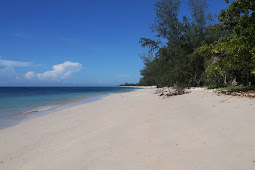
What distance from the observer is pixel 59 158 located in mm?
2975

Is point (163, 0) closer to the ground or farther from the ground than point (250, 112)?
farther from the ground

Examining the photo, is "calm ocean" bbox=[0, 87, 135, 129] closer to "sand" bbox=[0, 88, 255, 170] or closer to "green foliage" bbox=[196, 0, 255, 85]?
"sand" bbox=[0, 88, 255, 170]

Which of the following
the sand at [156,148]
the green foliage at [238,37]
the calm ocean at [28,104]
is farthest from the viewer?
the calm ocean at [28,104]

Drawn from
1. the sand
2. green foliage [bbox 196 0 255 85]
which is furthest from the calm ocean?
green foliage [bbox 196 0 255 85]

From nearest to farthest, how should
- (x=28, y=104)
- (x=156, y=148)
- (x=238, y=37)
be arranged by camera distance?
(x=156, y=148), (x=238, y=37), (x=28, y=104)

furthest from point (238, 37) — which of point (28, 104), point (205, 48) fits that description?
point (28, 104)

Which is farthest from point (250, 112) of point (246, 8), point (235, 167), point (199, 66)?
point (199, 66)

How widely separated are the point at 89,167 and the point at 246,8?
34.4ft

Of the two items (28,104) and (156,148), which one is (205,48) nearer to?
(156,148)

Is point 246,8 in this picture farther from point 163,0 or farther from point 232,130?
point 163,0

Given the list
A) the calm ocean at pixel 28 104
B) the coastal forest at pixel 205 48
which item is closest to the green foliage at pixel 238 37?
the coastal forest at pixel 205 48

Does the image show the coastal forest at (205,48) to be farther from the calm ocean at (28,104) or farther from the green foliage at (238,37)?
the calm ocean at (28,104)

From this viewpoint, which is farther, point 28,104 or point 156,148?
point 28,104

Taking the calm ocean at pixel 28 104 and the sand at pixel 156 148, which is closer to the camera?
the sand at pixel 156 148
